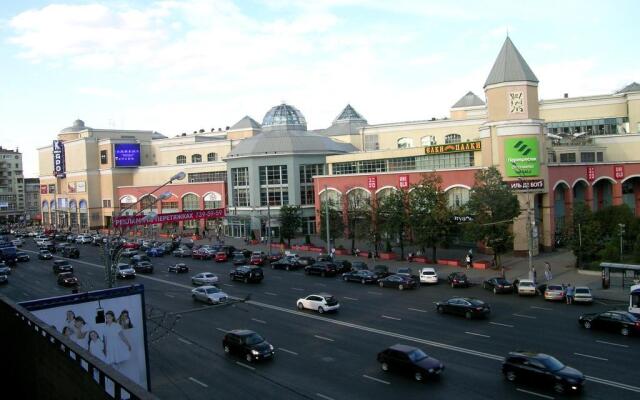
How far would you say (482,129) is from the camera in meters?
61.0

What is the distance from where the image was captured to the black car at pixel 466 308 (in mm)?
32625

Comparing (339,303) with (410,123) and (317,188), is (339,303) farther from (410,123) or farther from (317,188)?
(410,123)

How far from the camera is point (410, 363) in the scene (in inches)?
893

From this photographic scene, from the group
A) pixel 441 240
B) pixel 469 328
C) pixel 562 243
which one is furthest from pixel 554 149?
pixel 469 328

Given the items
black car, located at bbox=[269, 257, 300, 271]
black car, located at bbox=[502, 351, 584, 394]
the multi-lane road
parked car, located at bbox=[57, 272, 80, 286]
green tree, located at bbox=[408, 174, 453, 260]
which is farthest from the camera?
black car, located at bbox=[269, 257, 300, 271]

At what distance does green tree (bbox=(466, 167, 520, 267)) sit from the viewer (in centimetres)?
4825

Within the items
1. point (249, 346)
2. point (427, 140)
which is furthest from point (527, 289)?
point (427, 140)

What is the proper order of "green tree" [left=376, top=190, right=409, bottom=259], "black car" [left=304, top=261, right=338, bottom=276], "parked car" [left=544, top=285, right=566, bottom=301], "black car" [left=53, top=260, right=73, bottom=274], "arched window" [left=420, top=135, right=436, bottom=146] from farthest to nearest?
"arched window" [left=420, top=135, right=436, bottom=146]
"green tree" [left=376, top=190, right=409, bottom=259]
"black car" [left=53, top=260, right=73, bottom=274]
"black car" [left=304, top=261, right=338, bottom=276]
"parked car" [left=544, top=285, right=566, bottom=301]

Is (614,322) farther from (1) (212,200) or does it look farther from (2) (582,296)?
(1) (212,200)

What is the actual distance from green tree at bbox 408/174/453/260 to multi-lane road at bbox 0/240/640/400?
9461 mm

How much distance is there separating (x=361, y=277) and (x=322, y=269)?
211 inches

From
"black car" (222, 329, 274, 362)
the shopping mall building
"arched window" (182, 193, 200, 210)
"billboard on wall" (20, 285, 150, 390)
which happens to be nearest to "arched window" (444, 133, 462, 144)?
the shopping mall building

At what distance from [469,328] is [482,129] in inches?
1358

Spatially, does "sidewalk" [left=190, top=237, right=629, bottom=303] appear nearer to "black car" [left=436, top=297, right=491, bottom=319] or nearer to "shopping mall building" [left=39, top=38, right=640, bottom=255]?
"shopping mall building" [left=39, top=38, right=640, bottom=255]
